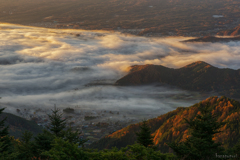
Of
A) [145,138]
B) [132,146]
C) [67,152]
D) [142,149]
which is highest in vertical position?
[67,152]

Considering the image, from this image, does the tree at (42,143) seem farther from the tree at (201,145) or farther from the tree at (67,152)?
the tree at (201,145)

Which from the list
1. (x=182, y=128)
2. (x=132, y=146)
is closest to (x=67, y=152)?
(x=132, y=146)

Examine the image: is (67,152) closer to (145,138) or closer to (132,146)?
(132,146)

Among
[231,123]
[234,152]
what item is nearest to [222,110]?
[231,123]

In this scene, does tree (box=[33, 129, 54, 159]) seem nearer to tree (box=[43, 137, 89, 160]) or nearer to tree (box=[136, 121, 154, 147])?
tree (box=[43, 137, 89, 160])

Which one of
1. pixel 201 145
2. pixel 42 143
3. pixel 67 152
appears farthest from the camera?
pixel 42 143

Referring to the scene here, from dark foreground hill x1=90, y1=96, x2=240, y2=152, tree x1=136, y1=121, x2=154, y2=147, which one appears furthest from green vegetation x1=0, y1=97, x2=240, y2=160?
dark foreground hill x1=90, y1=96, x2=240, y2=152

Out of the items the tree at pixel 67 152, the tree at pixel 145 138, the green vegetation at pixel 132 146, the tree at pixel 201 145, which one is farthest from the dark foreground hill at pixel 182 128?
the tree at pixel 67 152

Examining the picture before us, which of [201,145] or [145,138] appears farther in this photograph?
[145,138]

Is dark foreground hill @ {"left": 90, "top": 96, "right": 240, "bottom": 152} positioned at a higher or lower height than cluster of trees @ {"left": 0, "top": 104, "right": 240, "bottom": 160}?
lower
